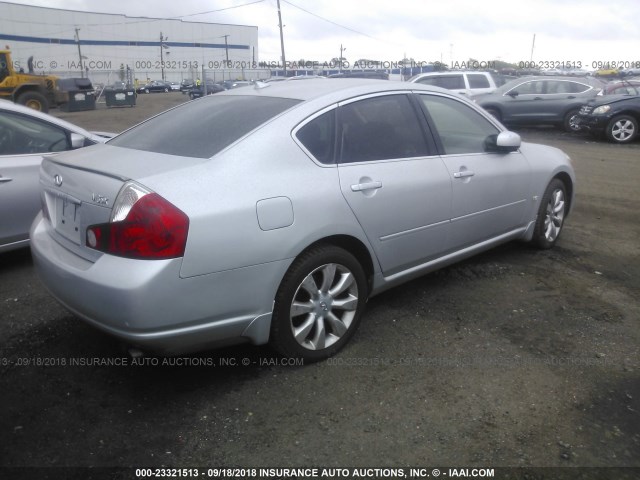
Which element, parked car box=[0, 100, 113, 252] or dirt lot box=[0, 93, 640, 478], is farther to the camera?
parked car box=[0, 100, 113, 252]

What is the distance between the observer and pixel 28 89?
80.5 feet

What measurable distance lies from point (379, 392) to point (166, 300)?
1186mm

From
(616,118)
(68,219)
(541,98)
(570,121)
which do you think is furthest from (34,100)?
(68,219)

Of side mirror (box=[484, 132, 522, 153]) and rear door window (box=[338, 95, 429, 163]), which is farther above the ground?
rear door window (box=[338, 95, 429, 163])

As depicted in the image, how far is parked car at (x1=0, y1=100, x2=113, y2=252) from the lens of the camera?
4598 mm

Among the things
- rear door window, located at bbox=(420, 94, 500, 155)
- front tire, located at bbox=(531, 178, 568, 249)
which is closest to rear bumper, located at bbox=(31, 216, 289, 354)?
rear door window, located at bbox=(420, 94, 500, 155)

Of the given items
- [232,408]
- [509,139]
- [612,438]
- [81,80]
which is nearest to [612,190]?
[509,139]

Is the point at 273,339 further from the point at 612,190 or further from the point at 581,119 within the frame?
the point at 581,119

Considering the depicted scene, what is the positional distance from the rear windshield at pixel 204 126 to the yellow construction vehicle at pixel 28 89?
22.8 meters

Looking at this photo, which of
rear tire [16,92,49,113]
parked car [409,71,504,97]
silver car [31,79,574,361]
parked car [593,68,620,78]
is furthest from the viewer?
parked car [593,68,620,78]

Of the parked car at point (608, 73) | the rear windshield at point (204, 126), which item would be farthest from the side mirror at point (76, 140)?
the parked car at point (608, 73)

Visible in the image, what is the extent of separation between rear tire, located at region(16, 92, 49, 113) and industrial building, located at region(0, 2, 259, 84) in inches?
1285

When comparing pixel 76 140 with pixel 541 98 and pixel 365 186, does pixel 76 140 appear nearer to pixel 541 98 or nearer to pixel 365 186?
pixel 365 186

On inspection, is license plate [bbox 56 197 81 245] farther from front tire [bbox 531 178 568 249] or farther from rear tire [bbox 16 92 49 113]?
rear tire [bbox 16 92 49 113]
